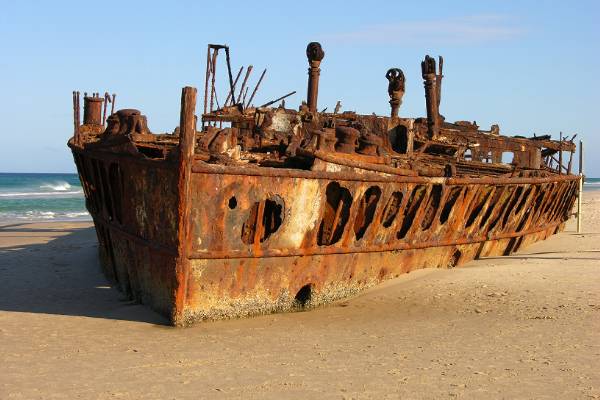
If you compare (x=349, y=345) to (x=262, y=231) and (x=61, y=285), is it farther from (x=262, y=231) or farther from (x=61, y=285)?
(x=61, y=285)

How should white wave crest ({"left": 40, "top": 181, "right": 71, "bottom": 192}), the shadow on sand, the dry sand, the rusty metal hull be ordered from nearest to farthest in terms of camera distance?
the dry sand < the rusty metal hull < the shadow on sand < white wave crest ({"left": 40, "top": 181, "right": 71, "bottom": 192})

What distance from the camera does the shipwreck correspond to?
269 inches

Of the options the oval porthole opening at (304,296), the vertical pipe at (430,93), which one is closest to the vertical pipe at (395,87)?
the vertical pipe at (430,93)

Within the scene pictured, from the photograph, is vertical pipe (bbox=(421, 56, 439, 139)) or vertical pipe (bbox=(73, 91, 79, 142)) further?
vertical pipe (bbox=(421, 56, 439, 139))

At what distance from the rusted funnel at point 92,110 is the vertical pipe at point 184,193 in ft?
18.0

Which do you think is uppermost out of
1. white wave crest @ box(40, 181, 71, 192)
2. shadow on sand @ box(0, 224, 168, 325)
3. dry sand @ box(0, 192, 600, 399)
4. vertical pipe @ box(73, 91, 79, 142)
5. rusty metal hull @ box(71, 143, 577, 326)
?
vertical pipe @ box(73, 91, 79, 142)

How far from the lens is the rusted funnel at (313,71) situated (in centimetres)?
1348

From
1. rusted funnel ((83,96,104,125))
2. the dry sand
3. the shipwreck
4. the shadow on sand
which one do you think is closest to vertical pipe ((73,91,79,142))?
the shipwreck

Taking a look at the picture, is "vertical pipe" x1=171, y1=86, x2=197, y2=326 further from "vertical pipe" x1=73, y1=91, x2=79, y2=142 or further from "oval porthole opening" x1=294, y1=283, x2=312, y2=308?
"vertical pipe" x1=73, y1=91, x2=79, y2=142

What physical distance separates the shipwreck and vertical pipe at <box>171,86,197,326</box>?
1 cm

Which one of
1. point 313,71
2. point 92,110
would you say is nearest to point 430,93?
point 313,71

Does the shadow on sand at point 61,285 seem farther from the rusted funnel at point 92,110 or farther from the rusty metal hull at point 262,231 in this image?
the rusted funnel at point 92,110

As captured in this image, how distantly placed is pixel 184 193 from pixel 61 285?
4457 mm

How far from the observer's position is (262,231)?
283 inches
